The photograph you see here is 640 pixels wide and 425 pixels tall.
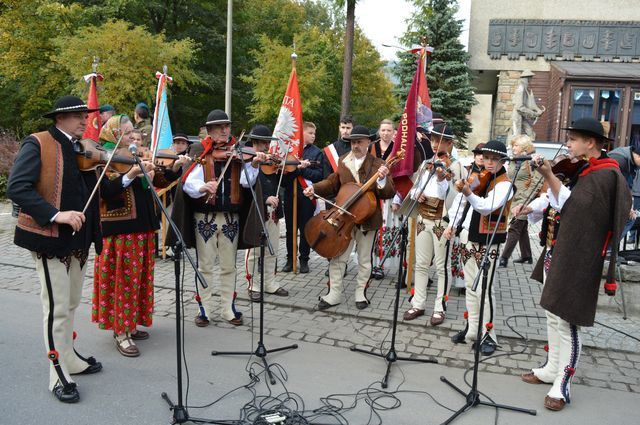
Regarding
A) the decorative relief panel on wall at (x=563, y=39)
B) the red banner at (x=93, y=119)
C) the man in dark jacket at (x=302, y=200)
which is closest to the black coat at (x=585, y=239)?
the man in dark jacket at (x=302, y=200)

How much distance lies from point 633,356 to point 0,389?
555 centimetres

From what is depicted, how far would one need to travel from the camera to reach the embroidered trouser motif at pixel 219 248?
211 inches

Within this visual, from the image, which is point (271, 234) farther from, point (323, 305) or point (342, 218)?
point (342, 218)

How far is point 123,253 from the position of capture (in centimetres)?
467

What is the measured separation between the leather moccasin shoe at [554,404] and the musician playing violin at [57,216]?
11.5 feet

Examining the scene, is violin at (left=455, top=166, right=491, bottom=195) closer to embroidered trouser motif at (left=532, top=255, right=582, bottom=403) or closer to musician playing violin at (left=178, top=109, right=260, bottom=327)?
embroidered trouser motif at (left=532, top=255, right=582, bottom=403)

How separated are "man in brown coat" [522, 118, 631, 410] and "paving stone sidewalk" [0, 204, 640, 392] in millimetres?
715

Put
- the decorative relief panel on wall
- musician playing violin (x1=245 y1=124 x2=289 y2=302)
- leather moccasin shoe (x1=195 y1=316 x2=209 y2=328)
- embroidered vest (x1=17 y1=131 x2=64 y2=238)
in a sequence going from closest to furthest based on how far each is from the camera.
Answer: embroidered vest (x1=17 y1=131 x2=64 y2=238)
leather moccasin shoe (x1=195 y1=316 x2=209 y2=328)
musician playing violin (x1=245 y1=124 x2=289 y2=302)
the decorative relief panel on wall

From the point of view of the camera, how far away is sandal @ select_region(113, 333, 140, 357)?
469 cm

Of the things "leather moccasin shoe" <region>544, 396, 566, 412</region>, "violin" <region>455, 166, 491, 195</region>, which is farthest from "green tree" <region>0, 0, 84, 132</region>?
"leather moccasin shoe" <region>544, 396, 566, 412</region>

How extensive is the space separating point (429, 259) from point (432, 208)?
0.60 meters

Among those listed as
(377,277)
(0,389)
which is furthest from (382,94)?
(0,389)

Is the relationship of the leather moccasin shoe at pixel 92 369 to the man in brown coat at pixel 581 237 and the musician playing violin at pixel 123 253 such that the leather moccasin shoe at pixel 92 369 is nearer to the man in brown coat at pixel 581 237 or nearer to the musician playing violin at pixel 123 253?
the musician playing violin at pixel 123 253

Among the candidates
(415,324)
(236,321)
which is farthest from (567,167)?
(236,321)
